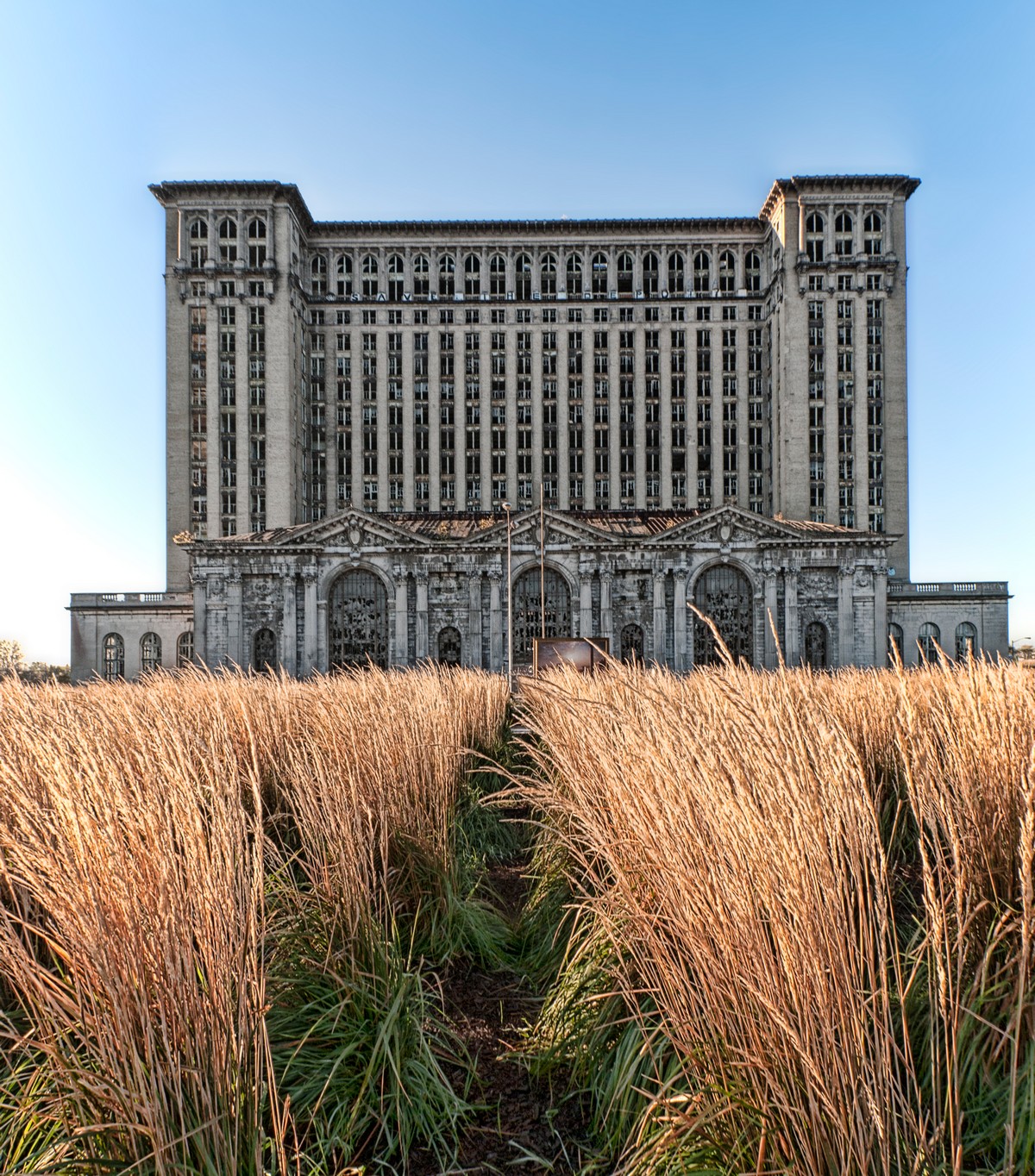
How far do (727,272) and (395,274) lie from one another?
105ft

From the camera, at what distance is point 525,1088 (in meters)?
4.32

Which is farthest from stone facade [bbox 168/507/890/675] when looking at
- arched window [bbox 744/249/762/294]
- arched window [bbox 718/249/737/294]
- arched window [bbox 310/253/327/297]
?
arched window [bbox 310/253/327/297]

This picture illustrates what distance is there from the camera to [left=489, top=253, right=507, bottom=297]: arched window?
246 feet

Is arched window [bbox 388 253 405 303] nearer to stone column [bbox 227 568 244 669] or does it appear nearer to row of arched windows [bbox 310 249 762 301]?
row of arched windows [bbox 310 249 762 301]

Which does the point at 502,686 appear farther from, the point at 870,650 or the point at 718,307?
the point at 718,307

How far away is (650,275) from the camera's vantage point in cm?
7462

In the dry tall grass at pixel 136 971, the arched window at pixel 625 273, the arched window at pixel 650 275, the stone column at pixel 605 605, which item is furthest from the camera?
the arched window at pixel 625 273

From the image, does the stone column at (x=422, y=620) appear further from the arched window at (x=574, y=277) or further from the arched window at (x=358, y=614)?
the arched window at (x=574, y=277)

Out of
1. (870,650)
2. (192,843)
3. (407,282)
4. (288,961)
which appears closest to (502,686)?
(288,961)

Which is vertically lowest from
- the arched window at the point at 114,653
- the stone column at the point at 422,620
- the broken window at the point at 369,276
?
the arched window at the point at 114,653

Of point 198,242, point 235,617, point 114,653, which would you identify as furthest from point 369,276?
point 235,617

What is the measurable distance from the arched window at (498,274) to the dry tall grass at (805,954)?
77.1 metres

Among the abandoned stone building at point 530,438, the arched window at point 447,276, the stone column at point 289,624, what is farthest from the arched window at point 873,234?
the stone column at point 289,624

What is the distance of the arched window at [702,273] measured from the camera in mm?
74312
